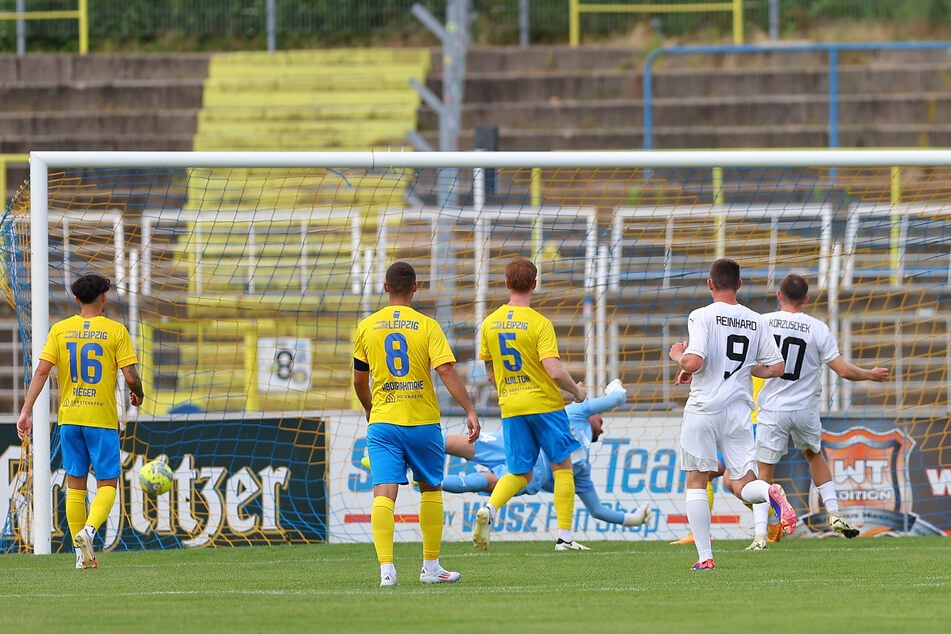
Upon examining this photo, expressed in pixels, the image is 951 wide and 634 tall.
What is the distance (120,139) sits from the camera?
762 inches

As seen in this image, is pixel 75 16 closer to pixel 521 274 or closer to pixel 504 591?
pixel 521 274

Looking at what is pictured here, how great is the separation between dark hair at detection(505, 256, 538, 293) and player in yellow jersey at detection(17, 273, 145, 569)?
251 centimetres

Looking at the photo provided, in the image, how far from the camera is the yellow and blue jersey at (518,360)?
9.78 m

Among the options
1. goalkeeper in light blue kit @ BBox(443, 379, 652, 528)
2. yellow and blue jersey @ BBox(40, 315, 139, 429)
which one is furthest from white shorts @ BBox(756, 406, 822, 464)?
yellow and blue jersey @ BBox(40, 315, 139, 429)

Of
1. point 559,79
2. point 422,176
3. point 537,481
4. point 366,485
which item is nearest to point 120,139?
point 422,176

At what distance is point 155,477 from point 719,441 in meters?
4.37

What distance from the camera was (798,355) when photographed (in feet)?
33.6

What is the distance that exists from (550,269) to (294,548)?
5366mm

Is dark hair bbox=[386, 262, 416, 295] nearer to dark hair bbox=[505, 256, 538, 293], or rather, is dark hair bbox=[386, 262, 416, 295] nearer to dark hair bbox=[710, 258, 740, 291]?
dark hair bbox=[505, 256, 538, 293]

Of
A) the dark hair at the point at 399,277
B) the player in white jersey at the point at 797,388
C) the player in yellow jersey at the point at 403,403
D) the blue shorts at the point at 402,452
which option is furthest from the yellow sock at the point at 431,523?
the player in white jersey at the point at 797,388

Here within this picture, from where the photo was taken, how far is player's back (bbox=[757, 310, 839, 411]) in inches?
401

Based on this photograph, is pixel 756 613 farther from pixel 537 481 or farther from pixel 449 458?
pixel 449 458

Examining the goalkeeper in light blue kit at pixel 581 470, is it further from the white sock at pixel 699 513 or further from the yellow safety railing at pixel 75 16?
the yellow safety railing at pixel 75 16

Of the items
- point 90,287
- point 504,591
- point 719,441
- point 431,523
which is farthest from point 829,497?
point 90,287
